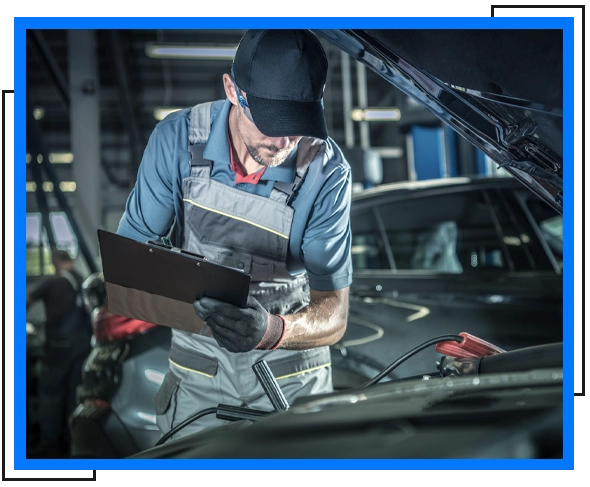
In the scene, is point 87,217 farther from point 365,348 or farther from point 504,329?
point 504,329

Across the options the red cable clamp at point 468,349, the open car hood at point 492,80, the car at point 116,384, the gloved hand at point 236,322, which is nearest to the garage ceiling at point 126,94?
the car at point 116,384

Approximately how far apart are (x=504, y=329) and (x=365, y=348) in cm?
46

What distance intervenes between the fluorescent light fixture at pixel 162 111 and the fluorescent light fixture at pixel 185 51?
0.20 metres

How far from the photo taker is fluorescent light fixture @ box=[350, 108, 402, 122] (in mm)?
2135

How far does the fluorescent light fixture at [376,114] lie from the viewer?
7.00ft

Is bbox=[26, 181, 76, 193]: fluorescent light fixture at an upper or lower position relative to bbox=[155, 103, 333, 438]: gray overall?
upper

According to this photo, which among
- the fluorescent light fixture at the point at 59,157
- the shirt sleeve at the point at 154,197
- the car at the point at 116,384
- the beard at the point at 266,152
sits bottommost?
the car at the point at 116,384

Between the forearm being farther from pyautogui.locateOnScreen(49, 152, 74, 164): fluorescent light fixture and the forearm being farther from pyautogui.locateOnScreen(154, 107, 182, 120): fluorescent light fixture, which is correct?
pyautogui.locateOnScreen(49, 152, 74, 164): fluorescent light fixture

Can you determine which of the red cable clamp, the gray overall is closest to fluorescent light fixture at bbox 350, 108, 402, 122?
the gray overall

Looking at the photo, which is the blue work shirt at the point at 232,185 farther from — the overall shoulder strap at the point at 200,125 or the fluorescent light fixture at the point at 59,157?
the fluorescent light fixture at the point at 59,157

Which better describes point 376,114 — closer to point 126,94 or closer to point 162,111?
point 162,111

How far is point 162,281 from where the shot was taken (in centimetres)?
159

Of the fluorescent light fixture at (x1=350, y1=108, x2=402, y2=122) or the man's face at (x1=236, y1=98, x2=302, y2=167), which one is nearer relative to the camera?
the man's face at (x1=236, y1=98, x2=302, y2=167)

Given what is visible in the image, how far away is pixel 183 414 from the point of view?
1864 mm
